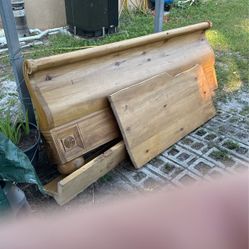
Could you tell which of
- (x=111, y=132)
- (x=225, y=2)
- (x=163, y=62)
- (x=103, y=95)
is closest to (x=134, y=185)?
(x=111, y=132)

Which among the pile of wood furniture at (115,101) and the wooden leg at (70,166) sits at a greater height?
the pile of wood furniture at (115,101)

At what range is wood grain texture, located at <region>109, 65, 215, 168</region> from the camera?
8.52 feet

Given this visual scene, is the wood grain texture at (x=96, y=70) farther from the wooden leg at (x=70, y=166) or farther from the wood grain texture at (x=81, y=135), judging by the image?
the wooden leg at (x=70, y=166)

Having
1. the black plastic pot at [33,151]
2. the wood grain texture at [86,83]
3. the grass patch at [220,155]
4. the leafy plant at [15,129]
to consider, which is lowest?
the grass patch at [220,155]

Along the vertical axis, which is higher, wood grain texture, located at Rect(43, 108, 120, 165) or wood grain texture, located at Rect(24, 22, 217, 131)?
wood grain texture, located at Rect(24, 22, 217, 131)

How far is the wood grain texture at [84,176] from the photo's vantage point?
2.29 meters

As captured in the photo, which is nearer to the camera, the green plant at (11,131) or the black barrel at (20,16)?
the green plant at (11,131)

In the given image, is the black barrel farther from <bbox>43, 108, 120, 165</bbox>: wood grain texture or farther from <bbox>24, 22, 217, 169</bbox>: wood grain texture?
<bbox>43, 108, 120, 165</bbox>: wood grain texture

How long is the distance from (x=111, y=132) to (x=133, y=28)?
3.84 meters

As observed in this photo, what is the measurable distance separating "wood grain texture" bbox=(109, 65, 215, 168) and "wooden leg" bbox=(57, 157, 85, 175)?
392 mm

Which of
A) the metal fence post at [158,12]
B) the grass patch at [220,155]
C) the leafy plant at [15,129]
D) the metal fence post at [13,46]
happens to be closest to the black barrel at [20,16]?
the metal fence post at [158,12]

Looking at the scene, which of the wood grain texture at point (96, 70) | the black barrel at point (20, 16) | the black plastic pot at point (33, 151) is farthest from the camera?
the black barrel at point (20, 16)

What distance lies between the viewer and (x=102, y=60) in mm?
2588

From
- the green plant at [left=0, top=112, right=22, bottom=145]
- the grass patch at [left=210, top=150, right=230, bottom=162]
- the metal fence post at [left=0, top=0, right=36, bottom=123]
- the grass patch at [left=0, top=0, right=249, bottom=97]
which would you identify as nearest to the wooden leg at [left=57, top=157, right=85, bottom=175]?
the green plant at [left=0, top=112, right=22, bottom=145]
